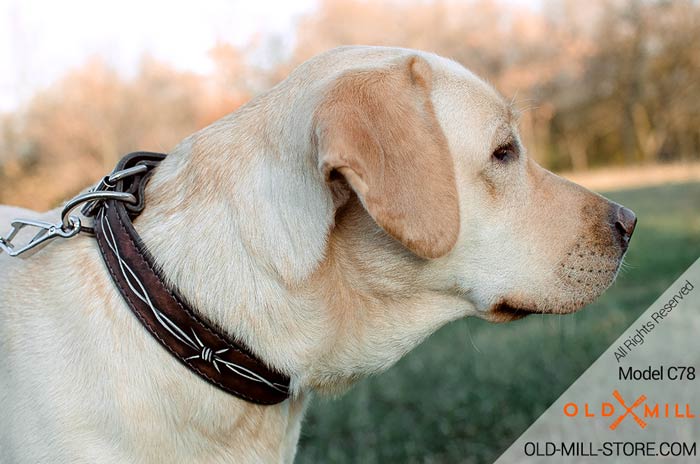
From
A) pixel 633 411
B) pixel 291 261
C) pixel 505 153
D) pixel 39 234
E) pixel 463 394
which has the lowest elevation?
pixel 463 394

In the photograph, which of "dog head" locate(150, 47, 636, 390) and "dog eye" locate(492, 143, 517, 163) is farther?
"dog eye" locate(492, 143, 517, 163)

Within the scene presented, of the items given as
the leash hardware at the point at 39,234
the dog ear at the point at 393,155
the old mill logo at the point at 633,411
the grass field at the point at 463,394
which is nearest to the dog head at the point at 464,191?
the dog ear at the point at 393,155

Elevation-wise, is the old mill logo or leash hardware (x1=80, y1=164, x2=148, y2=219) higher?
leash hardware (x1=80, y1=164, x2=148, y2=219)

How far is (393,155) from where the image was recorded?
2.31 m

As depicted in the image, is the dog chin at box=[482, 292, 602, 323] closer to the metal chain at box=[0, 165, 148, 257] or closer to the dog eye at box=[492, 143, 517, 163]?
the dog eye at box=[492, 143, 517, 163]

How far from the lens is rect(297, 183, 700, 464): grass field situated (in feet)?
14.6

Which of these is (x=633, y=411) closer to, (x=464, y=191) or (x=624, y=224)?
(x=624, y=224)

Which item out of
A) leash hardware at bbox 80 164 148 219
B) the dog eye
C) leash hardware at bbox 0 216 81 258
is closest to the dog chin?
the dog eye

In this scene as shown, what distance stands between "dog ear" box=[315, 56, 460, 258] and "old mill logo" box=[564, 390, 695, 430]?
239cm

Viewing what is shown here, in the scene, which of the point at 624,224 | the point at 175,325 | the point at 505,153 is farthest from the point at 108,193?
the point at 624,224

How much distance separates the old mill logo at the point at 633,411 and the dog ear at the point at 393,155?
94.0 inches

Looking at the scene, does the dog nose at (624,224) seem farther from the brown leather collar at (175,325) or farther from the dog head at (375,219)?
the brown leather collar at (175,325)

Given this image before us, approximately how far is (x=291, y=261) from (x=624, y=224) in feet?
4.68

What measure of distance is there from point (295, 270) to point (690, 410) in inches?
111
